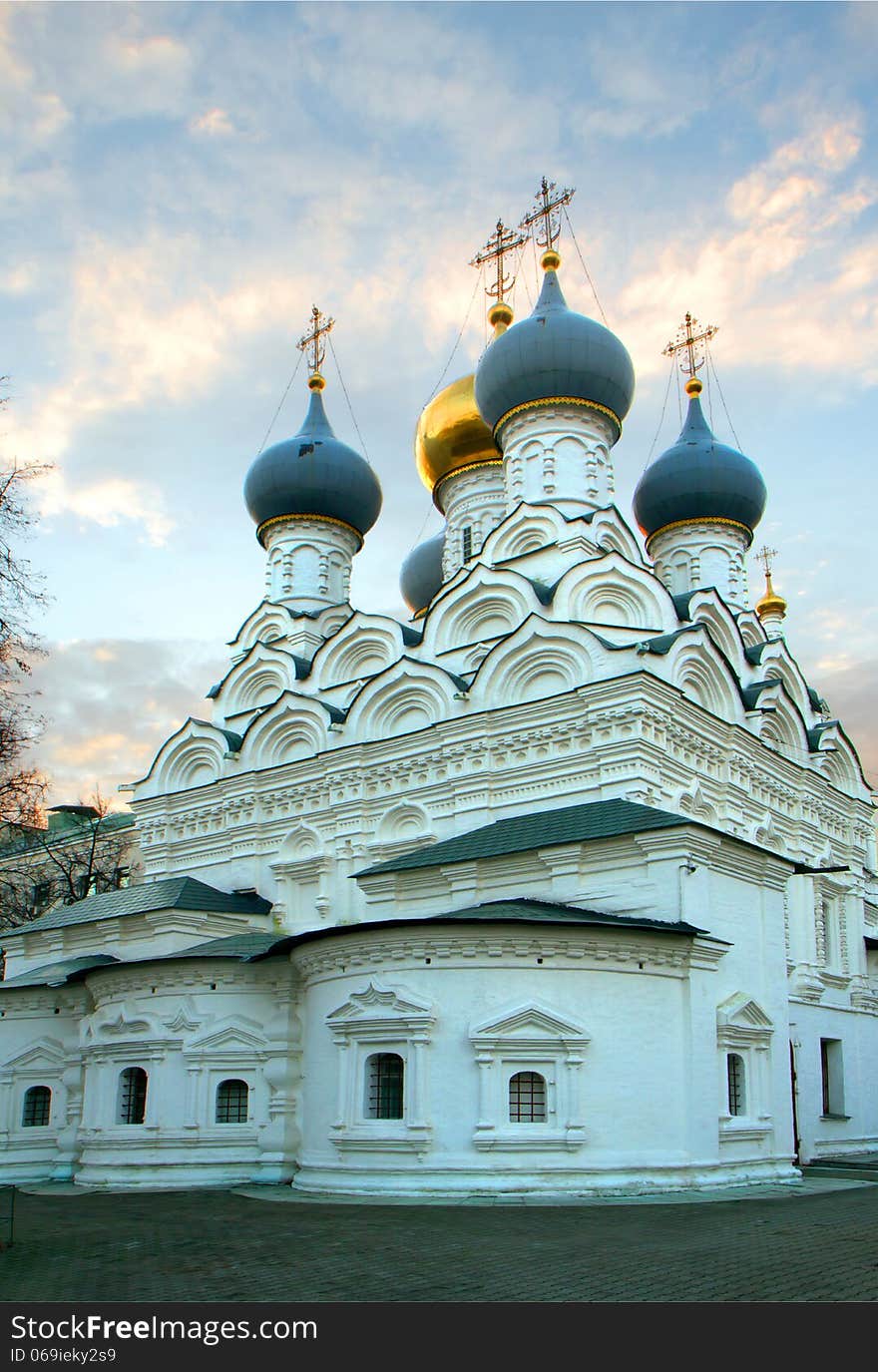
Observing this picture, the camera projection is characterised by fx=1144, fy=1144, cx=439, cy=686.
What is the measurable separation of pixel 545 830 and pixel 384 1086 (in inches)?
145

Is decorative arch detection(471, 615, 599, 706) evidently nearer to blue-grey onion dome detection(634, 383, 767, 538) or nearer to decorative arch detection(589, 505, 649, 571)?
decorative arch detection(589, 505, 649, 571)

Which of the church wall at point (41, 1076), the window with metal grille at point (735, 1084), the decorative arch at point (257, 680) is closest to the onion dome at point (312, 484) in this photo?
the decorative arch at point (257, 680)

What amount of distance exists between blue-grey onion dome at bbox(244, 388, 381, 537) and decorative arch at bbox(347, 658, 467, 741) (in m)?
5.87

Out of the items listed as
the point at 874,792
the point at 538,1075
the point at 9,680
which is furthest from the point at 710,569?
the point at 9,680

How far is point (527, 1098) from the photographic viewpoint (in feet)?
35.6

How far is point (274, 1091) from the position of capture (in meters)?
12.9

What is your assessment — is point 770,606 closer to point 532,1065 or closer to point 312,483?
point 312,483

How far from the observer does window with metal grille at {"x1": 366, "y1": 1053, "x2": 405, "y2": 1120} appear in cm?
1129

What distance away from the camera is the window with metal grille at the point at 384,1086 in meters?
11.3

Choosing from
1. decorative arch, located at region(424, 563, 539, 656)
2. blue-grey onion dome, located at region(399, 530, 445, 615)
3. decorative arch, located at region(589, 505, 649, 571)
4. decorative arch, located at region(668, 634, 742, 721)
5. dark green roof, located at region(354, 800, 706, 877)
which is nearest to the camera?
dark green roof, located at region(354, 800, 706, 877)

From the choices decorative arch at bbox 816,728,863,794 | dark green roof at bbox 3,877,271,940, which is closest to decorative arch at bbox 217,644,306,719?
dark green roof at bbox 3,877,271,940

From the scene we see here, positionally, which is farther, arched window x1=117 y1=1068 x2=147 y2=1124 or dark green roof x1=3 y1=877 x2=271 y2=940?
dark green roof x1=3 y1=877 x2=271 y2=940

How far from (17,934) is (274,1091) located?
7342mm

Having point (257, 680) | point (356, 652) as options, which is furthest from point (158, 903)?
point (257, 680)
